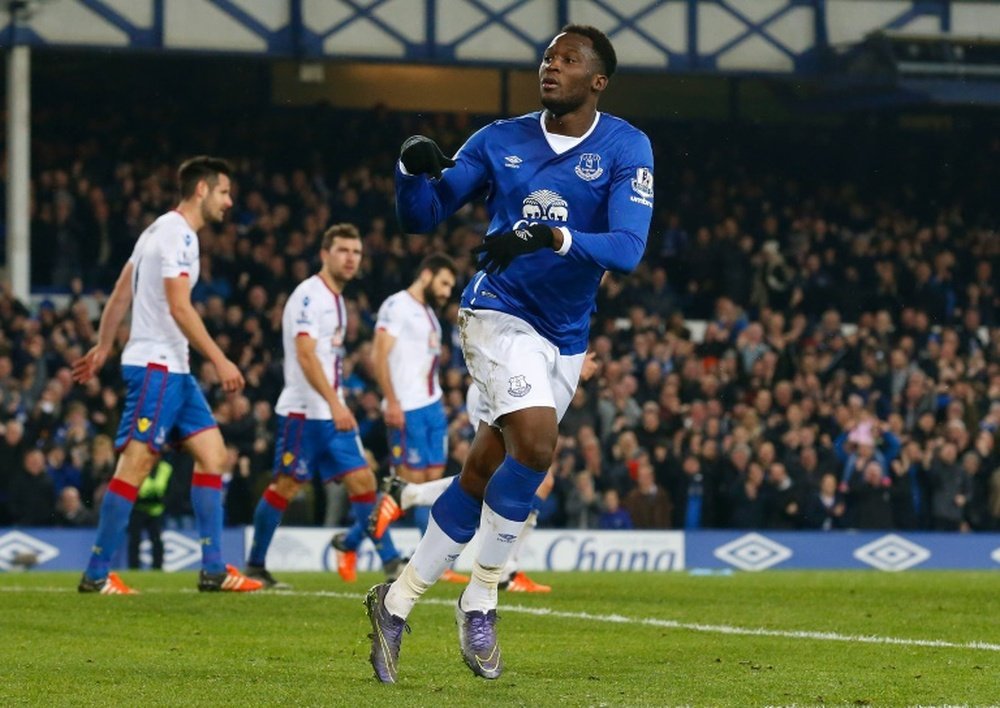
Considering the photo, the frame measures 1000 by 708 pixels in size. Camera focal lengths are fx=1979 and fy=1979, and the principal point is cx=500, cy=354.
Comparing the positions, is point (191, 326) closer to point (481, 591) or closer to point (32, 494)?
point (481, 591)

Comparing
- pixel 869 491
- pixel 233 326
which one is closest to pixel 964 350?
pixel 869 491

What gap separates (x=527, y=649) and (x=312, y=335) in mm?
4892

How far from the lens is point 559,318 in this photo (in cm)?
772

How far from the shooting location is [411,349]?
1457cm

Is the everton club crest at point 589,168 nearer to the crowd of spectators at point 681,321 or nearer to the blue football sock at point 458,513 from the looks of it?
the blue football sock at point 458,513

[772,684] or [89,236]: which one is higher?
[89,236]

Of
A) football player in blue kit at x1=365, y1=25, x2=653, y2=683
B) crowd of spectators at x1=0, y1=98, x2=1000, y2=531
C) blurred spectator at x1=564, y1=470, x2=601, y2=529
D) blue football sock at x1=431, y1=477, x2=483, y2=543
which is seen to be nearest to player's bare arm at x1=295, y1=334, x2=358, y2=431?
football player in blue kit at x1=365, y1=25, x2=653, y2=683

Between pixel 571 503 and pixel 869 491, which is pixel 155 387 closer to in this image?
pixel 571 503

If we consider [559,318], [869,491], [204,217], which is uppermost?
[204,217]

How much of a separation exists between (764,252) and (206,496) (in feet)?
58.4

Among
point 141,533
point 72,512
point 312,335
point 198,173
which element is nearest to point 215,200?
point 198,173

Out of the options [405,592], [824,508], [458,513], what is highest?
[458,513]

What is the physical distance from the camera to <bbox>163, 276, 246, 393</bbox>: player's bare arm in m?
11.1

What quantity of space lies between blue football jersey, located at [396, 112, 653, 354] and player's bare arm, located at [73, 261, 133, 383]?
14.7ft
